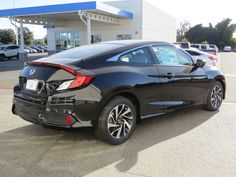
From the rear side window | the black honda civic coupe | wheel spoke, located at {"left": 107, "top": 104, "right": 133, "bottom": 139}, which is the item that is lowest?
wheel spoke, located at {"left": 107, "top": 104, "right": 133, "bottom": 139}

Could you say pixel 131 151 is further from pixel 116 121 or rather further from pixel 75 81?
pixel 75 81

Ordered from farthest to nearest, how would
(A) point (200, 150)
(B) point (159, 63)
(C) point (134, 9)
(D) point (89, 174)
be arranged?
1. (C) point (134, 9)
2. (B) point (159, 63)
3. (A) point (200, 150)
4. (D) point (89, 174)

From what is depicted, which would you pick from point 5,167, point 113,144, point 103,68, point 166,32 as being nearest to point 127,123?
point 113,144

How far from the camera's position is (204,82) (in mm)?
5723

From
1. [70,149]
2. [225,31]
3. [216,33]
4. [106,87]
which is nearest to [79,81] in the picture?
[106,87]

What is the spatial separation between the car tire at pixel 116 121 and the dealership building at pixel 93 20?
57.6ft

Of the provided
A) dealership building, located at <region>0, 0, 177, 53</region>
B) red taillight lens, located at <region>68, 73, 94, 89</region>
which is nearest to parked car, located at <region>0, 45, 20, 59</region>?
dealership building, located at <region>0, 0, 177, 53</region>

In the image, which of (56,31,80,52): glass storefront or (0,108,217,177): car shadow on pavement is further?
(56,31,80,52): glass storefront

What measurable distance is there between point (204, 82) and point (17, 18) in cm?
2323

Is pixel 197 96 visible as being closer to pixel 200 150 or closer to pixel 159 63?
pixel 159 63

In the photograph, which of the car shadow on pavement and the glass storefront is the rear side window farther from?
the glass storefront

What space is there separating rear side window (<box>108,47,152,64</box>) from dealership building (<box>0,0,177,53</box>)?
16885mm

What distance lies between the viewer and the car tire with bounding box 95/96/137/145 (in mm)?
3986

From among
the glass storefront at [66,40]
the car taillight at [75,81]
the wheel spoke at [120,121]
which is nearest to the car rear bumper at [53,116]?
the car taillight at [75,81]
